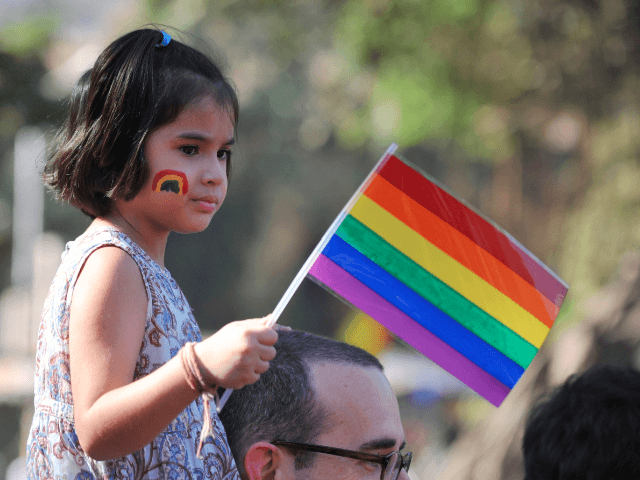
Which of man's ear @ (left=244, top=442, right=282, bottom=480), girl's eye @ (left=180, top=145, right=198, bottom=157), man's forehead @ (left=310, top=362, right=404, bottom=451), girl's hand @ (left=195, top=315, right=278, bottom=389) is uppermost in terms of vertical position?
girl's eye @ (left=180, top=145, right=198, bottom=157)

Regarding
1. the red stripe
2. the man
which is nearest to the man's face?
the man

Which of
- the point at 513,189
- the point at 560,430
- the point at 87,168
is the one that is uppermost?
the point at 513,189

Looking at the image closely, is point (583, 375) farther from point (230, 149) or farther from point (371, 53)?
point (371, 53)

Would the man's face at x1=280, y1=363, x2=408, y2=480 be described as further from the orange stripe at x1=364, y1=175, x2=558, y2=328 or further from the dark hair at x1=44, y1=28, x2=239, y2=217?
the dark hair at x1=44, y1=28, x2=239, y2=217

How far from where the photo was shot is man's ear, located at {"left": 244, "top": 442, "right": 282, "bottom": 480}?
70.0 inches

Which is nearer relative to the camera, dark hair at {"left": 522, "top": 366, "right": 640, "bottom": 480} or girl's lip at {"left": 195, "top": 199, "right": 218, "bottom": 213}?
girl's lip at {"left": 195, "top": 199, "right": 218, "bottom": 213}

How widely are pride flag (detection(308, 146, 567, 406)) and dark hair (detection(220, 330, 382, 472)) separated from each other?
24 cm

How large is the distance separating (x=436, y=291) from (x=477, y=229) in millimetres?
235

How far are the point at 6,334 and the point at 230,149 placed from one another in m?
10.9

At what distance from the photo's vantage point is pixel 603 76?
5.93m

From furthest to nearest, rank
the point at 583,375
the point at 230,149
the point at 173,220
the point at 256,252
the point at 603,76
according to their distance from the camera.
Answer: the point at 256,252 < the point at 603,76 < the point at 583,375 < the point at 230,149 < the point at 173,220

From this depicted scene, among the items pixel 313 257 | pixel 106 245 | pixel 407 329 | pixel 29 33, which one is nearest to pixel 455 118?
pixel 407 329

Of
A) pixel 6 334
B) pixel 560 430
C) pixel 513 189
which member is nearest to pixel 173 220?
pixel 560 430

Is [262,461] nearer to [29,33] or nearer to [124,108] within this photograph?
[124,108]
